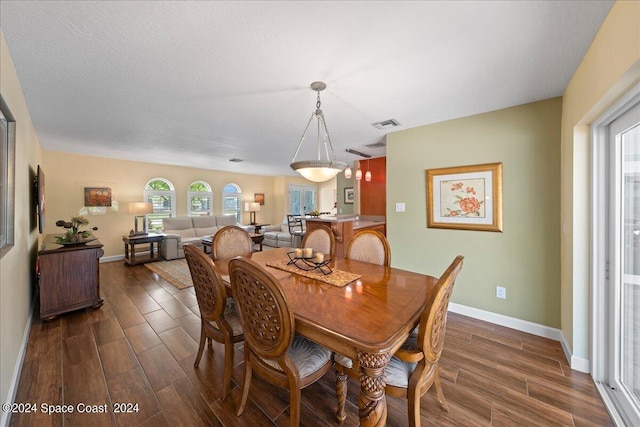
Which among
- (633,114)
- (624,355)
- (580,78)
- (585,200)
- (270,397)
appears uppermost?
(580,78)

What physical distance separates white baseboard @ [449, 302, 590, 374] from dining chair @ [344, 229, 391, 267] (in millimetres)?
1367

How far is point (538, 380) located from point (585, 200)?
1.40 meters

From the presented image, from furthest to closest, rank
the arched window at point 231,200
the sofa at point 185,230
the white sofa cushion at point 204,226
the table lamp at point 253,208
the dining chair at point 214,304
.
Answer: the table lamp at point 253,208 < the arched window at point 231,200 < the white sofa cushion at point 204,226 < the sofa at point 185,230 < the dining chair at point 214,304

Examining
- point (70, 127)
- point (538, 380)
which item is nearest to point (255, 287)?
point (538, 380)

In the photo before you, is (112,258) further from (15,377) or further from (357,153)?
(357,153)

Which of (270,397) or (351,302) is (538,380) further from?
(270,397)

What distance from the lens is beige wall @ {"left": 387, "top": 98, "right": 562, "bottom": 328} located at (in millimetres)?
2301

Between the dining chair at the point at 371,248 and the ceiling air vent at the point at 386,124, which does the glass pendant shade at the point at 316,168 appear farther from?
the ceiling air vent at the point at 386,124

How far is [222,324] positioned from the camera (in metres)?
1.62

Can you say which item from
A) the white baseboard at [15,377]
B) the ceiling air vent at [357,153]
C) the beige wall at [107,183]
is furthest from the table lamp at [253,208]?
the white baseboard at [15,377]

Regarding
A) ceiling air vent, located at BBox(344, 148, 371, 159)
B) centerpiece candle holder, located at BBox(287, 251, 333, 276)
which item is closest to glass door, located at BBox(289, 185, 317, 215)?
ceiling air vent, located at BBox(344, 148, 371, 159)

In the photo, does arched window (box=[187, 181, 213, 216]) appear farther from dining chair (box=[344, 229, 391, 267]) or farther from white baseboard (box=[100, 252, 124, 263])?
dining chair (box=[344, 229, 391, 267])

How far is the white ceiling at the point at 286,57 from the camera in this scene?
49.9 inches

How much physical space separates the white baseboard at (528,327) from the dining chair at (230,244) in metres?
2.53
